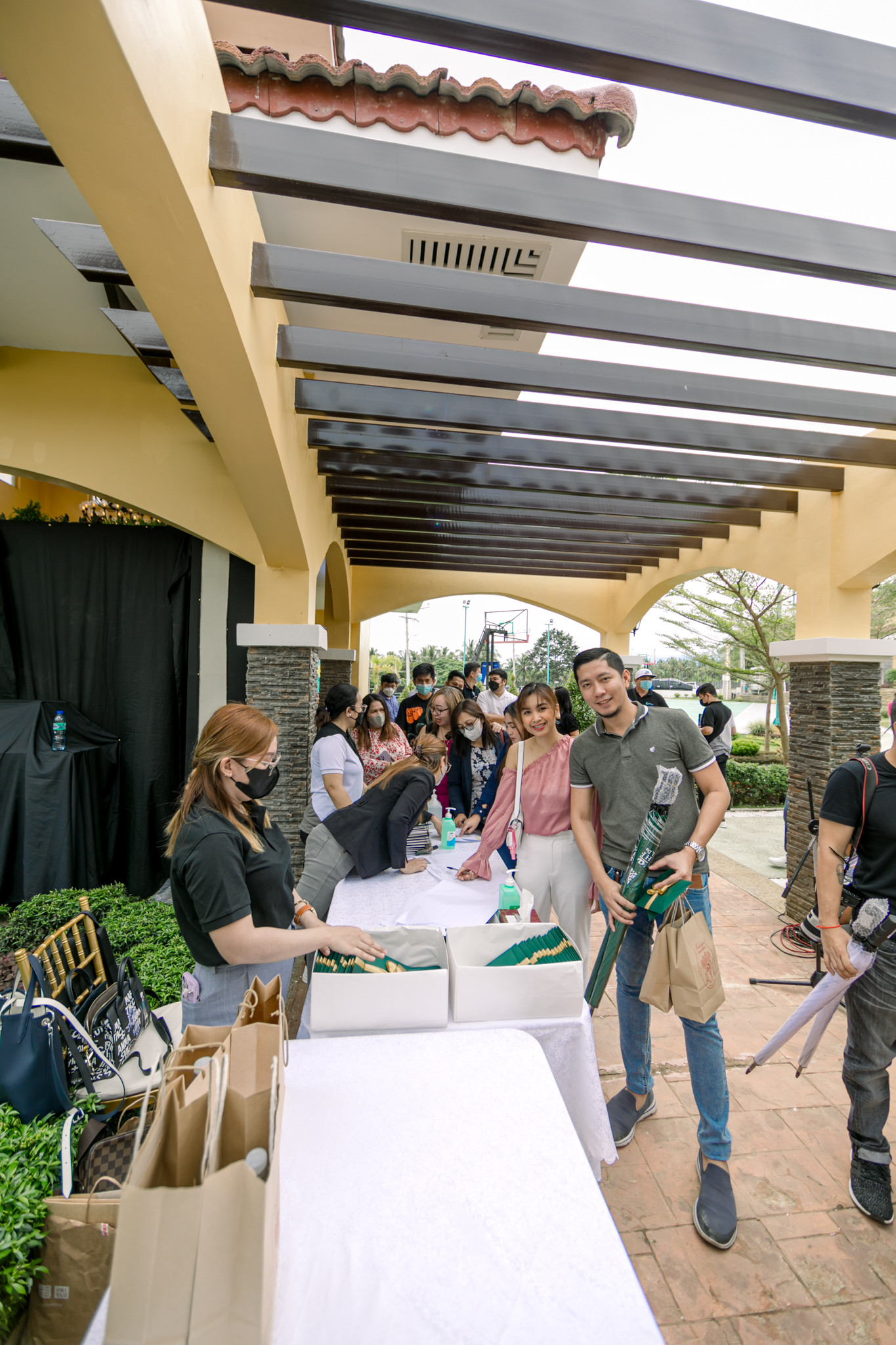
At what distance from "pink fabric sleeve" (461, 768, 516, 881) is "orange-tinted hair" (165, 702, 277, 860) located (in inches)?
56.6

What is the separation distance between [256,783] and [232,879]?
30 centimetres

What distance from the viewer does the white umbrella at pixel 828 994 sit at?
2082 mm

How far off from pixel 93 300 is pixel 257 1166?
4.51 meters

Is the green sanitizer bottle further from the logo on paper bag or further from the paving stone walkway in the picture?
the logo on paper bag

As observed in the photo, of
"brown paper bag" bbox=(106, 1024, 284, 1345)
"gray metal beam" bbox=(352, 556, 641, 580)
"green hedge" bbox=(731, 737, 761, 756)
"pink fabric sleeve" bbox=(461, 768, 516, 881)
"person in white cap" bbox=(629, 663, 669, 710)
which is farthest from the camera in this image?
"green hedge" bbox=(731, 737, 761, 756)

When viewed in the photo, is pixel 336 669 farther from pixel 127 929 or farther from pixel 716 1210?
pixel 716 1210

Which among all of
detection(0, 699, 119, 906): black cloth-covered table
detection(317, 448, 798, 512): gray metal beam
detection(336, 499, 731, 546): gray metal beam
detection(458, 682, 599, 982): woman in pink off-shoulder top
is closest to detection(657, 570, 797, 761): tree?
detection(336, 499, 731, 546): gray metal beam

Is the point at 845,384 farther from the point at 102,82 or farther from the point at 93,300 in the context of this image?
the point at 93,300

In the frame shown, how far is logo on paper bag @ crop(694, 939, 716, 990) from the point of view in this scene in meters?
2.03

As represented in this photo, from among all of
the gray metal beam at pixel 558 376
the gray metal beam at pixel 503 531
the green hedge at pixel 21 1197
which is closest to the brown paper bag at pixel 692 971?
the green hedge at pixel 21 1197

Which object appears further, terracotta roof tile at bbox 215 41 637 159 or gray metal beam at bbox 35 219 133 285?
terracotta roof tile at bbox 215 41 637 159

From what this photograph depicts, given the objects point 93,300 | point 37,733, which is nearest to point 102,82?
point 93,300

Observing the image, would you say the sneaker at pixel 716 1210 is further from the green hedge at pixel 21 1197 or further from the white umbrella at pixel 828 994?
the green hedge at pixel 21 1197

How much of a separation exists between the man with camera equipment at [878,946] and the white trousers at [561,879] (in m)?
0.99
